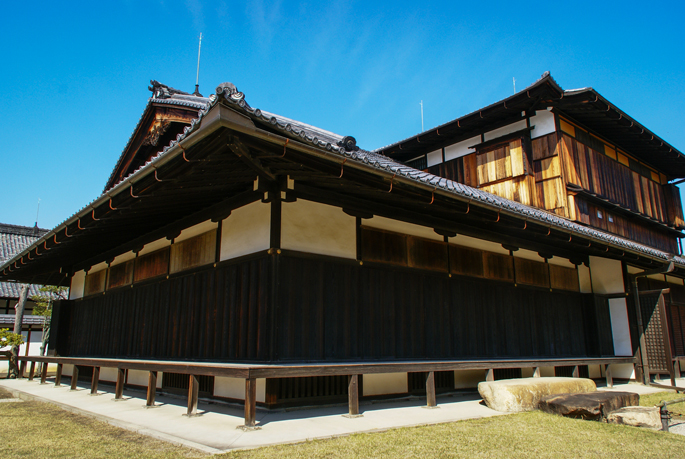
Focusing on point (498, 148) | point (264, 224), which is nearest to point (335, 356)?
point (264, 224)

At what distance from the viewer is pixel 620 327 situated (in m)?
10.9

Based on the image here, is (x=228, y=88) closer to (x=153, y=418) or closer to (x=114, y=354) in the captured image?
(x=153, y=418)

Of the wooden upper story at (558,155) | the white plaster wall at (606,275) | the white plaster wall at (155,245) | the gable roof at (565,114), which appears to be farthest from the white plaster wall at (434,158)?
the white plaster wall at (155,245)

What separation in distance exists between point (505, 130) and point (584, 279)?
4.97m

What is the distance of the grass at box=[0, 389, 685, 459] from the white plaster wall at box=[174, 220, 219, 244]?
3224 millimetres

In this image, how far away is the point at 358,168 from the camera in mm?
5422

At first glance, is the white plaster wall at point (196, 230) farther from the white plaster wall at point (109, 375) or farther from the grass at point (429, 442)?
the white plaster wall at point (109, 375)

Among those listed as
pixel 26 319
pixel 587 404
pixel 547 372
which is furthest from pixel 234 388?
pixel 26 319

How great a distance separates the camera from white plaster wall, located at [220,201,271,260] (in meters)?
6.27

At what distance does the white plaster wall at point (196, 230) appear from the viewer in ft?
24.7

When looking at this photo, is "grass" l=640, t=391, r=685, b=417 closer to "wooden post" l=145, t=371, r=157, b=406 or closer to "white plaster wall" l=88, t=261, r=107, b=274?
"wooden post" l=145, t=371, r=157, b=406

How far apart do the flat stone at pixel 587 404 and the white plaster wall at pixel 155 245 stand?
682 cm

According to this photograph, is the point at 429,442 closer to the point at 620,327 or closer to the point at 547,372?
the point at 547,372

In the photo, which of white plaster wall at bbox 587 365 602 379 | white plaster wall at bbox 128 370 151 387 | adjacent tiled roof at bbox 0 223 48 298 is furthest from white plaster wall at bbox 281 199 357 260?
adjacent tiled roof at bbox 0 223 48 298
